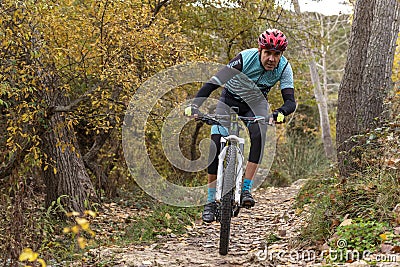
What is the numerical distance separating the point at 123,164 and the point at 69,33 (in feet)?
12.8

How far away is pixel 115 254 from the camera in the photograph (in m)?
5.42

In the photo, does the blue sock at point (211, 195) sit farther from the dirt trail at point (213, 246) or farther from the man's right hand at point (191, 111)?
the man's right hand at point (191, 111)

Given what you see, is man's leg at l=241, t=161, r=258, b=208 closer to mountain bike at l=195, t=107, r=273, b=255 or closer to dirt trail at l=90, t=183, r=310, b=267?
mountain bike at l=195, t=107, r=273, b=255

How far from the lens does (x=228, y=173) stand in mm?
5262

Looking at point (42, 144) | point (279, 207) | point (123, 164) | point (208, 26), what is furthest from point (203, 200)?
point (208, 26)

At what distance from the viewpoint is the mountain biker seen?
547 centimetres

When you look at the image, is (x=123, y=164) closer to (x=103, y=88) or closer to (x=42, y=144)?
(x=42, y=144)

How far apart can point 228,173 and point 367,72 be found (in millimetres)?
2720

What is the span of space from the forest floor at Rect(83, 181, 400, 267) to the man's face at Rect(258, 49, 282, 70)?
1.70 m

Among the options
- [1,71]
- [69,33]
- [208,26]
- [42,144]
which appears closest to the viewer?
[1,71]

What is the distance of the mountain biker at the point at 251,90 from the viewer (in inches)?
215

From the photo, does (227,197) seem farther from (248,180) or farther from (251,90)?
(251,90)

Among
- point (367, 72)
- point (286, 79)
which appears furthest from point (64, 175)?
point (367, 72)

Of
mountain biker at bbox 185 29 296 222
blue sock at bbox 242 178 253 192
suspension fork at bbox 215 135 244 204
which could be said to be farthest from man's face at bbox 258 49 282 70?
blue sock at bbox 242 178 253 192
